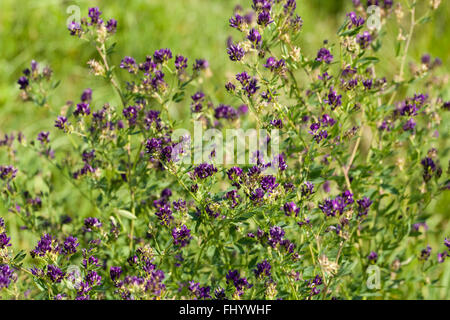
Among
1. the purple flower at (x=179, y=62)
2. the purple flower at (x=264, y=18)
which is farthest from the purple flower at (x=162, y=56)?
the purple flower at (x=264, y=18)

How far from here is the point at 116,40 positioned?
4637 mm

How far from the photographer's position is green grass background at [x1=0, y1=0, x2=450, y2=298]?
4016 mm

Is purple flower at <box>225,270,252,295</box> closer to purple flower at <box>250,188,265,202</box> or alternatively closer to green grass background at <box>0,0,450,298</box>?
purple flower at <box>250,188,265,202</box>

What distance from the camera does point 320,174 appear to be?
205cm

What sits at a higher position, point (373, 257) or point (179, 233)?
point (179, 233)

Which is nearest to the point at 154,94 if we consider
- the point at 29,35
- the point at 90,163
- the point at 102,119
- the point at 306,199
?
the point at 102,119

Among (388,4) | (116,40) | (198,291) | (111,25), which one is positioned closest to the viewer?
(198,291)

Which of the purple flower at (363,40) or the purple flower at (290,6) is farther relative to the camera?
the purple flower at (363,40)

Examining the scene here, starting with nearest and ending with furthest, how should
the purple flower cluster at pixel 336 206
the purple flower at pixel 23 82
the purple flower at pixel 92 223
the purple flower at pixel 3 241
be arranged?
the purple flower at pixel 3 241
the purple flower cluster at pixel 336 206
the purple flower at pixel 92 223
the purple flower at pixel 23 82

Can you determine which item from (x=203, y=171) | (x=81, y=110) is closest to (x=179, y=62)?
(x=81, y=110)

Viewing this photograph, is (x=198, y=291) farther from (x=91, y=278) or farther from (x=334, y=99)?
(x=334, y=99)

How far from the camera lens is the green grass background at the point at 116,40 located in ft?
13.2

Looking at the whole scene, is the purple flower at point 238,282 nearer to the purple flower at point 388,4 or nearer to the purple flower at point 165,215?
the purple flower at point 165,215
